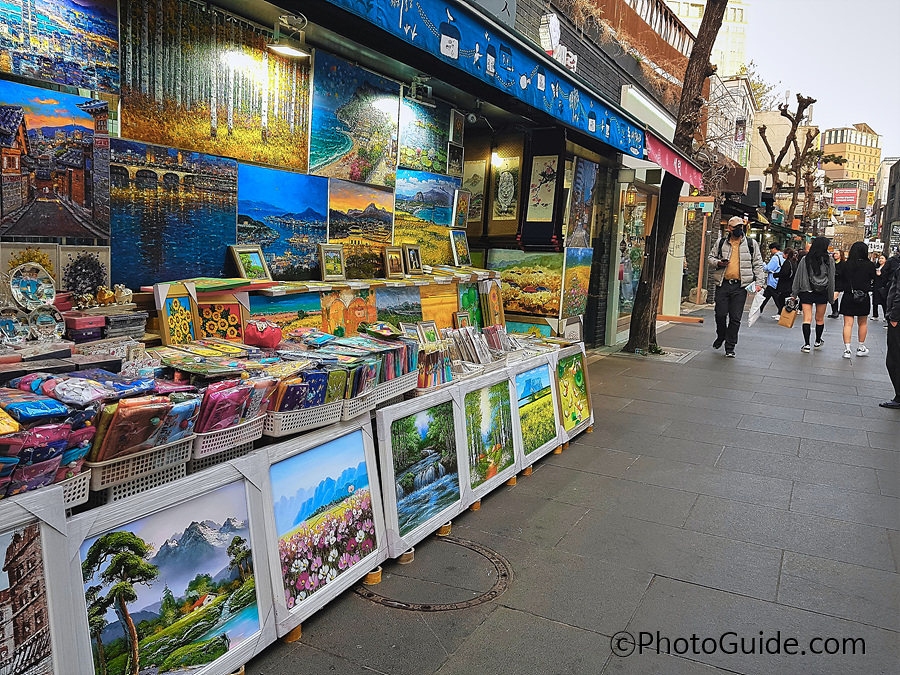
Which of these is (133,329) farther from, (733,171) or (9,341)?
(733,171)

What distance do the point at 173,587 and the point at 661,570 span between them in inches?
98.4

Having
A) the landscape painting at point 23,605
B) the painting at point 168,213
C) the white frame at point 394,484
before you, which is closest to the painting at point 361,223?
the painting at point 168,213

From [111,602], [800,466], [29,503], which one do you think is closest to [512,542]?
[111,602]

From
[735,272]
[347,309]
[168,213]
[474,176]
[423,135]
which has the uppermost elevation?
[423,135]

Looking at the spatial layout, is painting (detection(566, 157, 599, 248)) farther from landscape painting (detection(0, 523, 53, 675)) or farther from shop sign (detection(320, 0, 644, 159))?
landscape painting (detection(0, 523, 53, 675))

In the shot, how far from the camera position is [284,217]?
492 cm

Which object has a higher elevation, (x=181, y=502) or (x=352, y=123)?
(x=352, y=123)

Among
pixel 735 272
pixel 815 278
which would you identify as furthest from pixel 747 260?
pixel 815 278

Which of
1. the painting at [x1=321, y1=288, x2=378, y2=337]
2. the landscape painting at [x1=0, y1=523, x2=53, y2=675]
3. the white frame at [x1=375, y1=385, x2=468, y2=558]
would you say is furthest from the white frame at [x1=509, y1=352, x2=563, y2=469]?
the landscape painting at [x1=0, y1=523, x2=53, y2=675]

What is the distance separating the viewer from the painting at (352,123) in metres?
5.11

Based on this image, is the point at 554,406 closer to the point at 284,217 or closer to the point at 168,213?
the point at 284,217

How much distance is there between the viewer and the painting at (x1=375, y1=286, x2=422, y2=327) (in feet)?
18.5

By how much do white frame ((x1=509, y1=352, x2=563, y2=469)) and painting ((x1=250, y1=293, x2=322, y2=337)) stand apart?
1541 millimetres

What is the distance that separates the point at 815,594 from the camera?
11.1ft
